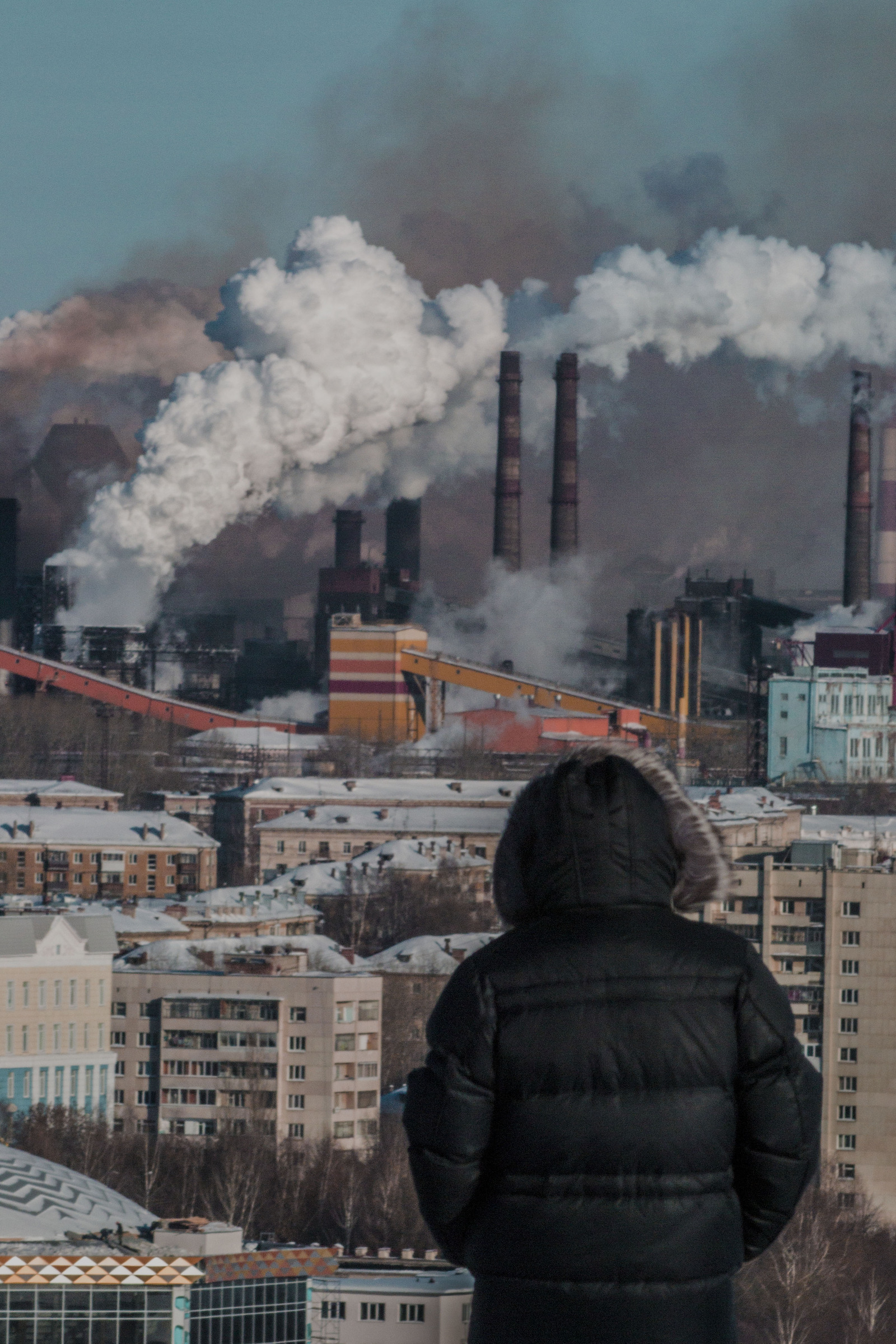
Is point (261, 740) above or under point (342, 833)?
above

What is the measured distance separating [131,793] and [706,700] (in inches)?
393

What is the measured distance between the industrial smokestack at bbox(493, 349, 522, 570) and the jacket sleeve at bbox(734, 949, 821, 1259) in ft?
119

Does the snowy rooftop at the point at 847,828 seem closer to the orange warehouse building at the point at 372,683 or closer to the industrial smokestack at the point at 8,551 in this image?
the orange warehouse building at the point at 372,683

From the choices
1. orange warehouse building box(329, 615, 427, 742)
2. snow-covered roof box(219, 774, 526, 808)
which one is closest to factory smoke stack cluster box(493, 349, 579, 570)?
orange warehouse building box(329, 615, 427, 742)

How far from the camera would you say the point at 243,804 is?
30156 millimetres

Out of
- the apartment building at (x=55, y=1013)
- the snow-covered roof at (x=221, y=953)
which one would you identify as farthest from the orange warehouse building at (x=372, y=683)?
the apartment building at (x=55, y=1013)

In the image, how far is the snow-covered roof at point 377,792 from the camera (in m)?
30.0

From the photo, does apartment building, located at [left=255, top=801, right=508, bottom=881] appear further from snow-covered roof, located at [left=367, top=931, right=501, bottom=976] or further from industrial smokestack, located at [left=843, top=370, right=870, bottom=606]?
industrial smokestack, located at [left=843, top=370, right=870, bottom=606]

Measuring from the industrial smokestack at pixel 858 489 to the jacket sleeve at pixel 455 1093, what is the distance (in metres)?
37.1

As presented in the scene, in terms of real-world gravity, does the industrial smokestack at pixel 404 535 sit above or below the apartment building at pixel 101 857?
above

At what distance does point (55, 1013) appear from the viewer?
16.7 m

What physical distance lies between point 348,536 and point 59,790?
1221 cm

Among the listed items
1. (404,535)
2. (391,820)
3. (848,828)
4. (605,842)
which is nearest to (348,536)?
(404,535)

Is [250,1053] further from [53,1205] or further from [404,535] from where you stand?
[404,535]
